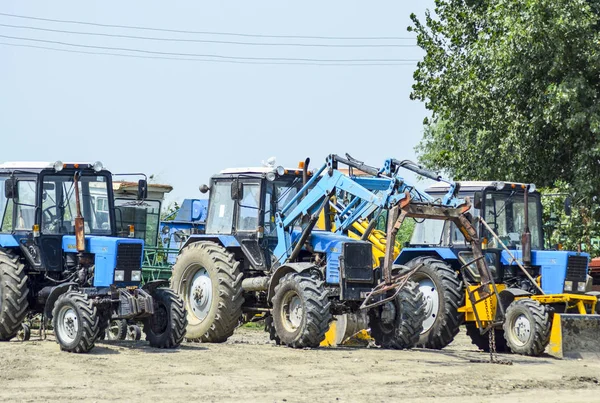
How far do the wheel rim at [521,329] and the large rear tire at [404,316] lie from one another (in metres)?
1.58

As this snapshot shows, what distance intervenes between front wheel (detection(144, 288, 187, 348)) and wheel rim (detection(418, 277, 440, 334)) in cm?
429

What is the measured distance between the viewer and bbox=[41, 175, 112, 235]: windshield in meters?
17.2

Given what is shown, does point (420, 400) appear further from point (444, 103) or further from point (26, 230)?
point (444, 103)

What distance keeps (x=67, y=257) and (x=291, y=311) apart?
3557 mm

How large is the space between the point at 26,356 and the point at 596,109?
48.4ft

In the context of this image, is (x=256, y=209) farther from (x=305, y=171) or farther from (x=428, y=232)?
(x=428, y=232)

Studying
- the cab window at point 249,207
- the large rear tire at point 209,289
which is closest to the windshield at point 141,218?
the large rear tire at point 209,289

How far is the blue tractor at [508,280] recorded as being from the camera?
1789 cm

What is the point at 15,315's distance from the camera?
54.6 ft

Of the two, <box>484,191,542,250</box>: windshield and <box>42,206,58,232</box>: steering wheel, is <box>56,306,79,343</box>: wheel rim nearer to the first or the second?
<box>42,206,58,232</box>: steering wheel

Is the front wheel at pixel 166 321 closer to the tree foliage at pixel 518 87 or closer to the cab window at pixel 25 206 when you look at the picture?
the cab window at pixel 25 206

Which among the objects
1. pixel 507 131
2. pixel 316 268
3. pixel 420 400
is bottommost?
pixel 420 400

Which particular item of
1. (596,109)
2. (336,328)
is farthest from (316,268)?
(596,109)

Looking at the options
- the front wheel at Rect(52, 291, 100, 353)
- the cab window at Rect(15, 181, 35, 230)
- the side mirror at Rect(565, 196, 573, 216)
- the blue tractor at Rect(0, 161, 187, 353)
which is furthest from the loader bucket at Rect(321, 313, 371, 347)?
the cab window at Rect(15, 181, 35, 230)
